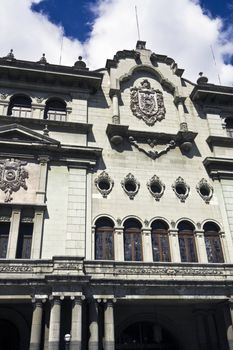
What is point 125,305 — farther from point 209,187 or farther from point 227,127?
point 227,127

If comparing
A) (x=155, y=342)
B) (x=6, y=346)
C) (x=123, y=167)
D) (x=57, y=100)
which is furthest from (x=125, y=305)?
(x=57, y=100)

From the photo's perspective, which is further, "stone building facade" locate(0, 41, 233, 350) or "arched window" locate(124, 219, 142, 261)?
"arched window" locate(124, 219, 142, 261)

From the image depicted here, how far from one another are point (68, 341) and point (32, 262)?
425 cm

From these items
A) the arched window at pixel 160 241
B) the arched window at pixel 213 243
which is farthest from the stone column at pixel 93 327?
the arched window at pixel 213 243

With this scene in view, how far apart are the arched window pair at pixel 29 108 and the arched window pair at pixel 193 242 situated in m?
11.4

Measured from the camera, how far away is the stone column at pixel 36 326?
15.9m

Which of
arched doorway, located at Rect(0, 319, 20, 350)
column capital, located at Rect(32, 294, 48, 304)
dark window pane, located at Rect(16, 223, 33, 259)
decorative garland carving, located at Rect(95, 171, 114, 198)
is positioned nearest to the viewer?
column capital, located at Rect(32, 294, 48, 304)

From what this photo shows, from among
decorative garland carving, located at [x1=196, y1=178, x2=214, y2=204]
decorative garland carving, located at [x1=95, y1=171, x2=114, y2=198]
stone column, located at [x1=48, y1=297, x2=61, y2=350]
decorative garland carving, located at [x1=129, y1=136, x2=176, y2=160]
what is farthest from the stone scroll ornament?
decorative garland carving, located at [x1=196, y1=178, x2=214, y2=204]

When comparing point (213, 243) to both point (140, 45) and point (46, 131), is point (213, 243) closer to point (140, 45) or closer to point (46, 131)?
point (46, 131)

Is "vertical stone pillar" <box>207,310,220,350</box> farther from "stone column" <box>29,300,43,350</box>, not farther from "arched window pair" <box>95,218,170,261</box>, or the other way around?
"stone column" <box>29,300,43,350</box>

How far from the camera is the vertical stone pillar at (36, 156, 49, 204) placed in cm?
2078

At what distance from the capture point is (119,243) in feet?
68.7

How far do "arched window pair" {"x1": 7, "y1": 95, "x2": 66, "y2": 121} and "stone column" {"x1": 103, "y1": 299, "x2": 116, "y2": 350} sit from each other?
1327 cm

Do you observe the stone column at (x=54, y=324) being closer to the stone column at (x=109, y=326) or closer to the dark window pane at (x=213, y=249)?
the stone column at (x=109, y=326)
